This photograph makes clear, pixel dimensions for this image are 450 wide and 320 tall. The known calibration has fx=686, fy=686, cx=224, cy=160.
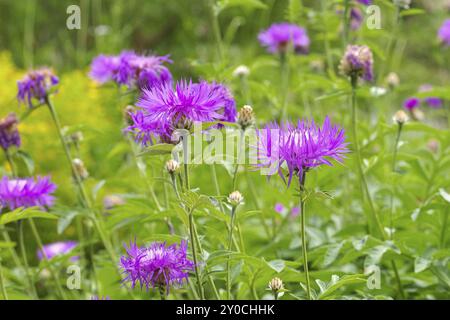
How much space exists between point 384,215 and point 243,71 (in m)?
0.64

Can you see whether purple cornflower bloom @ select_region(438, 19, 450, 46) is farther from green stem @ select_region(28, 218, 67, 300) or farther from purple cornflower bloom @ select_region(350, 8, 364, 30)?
green stem @ select_region(28, 218, 67, 300)

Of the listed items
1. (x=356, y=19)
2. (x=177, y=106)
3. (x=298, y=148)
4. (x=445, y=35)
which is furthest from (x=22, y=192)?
(x=445, y=35)

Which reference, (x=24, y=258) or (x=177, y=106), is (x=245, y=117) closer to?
(x=177, y=106)

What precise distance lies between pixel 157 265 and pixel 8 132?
0.82 m

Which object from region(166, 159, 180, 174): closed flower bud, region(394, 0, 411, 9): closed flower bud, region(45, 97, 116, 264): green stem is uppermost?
region(394, 0, 411, 9): closed flower bud

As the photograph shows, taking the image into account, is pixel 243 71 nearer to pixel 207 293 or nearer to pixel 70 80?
pixel 207 293

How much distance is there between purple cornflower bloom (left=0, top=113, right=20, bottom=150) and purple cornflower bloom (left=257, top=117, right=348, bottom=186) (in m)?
0.94

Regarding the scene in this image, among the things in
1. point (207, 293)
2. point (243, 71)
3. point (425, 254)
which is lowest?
point (207, 293)

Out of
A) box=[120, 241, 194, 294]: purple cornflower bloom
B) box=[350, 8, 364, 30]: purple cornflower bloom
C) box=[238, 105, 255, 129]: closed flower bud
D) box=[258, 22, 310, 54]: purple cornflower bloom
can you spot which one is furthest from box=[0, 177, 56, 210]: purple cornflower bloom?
box=[350, 8, 364, 30]: purple cornflower bloom

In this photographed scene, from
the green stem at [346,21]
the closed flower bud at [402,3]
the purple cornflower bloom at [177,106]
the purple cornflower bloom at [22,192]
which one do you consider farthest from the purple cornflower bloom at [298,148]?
the closed flower bud at [402,3]

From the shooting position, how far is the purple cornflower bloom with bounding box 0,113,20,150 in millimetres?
1899

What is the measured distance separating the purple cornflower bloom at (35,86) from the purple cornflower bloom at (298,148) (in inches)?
36.3
